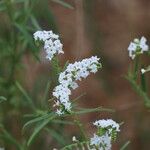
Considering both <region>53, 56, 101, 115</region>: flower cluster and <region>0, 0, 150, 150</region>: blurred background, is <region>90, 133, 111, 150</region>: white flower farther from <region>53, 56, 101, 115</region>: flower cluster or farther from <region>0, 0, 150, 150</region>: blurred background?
<region>0, 0, 150, 150</region>: blurred background

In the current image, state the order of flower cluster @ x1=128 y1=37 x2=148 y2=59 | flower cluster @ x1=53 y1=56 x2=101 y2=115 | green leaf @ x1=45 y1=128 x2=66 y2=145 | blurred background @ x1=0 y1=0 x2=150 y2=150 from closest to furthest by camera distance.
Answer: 1. flower cluster @ x1=53 y1=56 x2=101 y2=115
2. flower cluster @ x1=128 y1=37 x2=148 y2=59
3. green leaf @ x1=45 y1=128 x2=66 y2=145
4. blurred background @ x1=0 y1=0 x2=150 y2=150

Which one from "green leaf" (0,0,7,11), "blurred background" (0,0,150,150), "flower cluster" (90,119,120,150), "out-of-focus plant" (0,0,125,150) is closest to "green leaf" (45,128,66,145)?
"out-of-focus plant" (0,0,125,150)

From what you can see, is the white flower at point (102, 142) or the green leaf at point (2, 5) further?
the green leaf at point (2, 5)

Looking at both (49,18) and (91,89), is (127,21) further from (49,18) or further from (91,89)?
(49,18)

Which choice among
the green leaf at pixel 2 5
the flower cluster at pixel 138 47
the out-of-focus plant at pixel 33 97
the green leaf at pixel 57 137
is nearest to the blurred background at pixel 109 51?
the out-of-focus plant at pixel 33 97

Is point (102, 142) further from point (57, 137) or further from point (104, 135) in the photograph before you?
point (57, 137)

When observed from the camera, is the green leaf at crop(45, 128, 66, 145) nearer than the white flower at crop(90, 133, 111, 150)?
No

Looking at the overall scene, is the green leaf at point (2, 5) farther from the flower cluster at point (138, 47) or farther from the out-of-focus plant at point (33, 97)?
the flower cluster at point (138, 47)

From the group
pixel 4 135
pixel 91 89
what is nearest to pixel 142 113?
pixel 91 89
